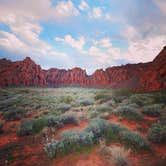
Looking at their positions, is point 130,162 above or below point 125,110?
below

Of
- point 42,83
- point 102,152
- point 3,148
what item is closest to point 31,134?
point 3,148

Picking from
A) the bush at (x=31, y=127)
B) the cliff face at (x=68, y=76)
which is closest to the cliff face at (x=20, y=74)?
the cliff face at (x=68, y=76)

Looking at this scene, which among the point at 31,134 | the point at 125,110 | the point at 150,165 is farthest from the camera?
the point at 125,110

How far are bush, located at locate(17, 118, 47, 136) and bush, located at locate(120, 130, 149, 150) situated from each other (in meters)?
2.95

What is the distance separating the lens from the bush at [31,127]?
5585 mm

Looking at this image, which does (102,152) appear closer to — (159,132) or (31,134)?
(159,132)

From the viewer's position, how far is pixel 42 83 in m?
63.0

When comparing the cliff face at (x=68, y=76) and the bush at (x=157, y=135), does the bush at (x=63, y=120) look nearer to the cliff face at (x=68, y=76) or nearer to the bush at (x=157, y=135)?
the bush at (x=157, y=135)

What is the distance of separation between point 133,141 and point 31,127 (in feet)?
11.4

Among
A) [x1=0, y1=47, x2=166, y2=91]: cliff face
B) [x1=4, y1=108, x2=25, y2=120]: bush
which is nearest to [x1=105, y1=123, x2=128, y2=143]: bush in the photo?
[x1=4, y1=108, x2=25, y2=120]: bush

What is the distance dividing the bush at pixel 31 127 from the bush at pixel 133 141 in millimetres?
2953

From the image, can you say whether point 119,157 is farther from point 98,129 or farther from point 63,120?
point 63,120

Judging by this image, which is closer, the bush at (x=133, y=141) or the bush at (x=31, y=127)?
the bush at (x=133, y=141)

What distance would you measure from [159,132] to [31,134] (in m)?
4.05
